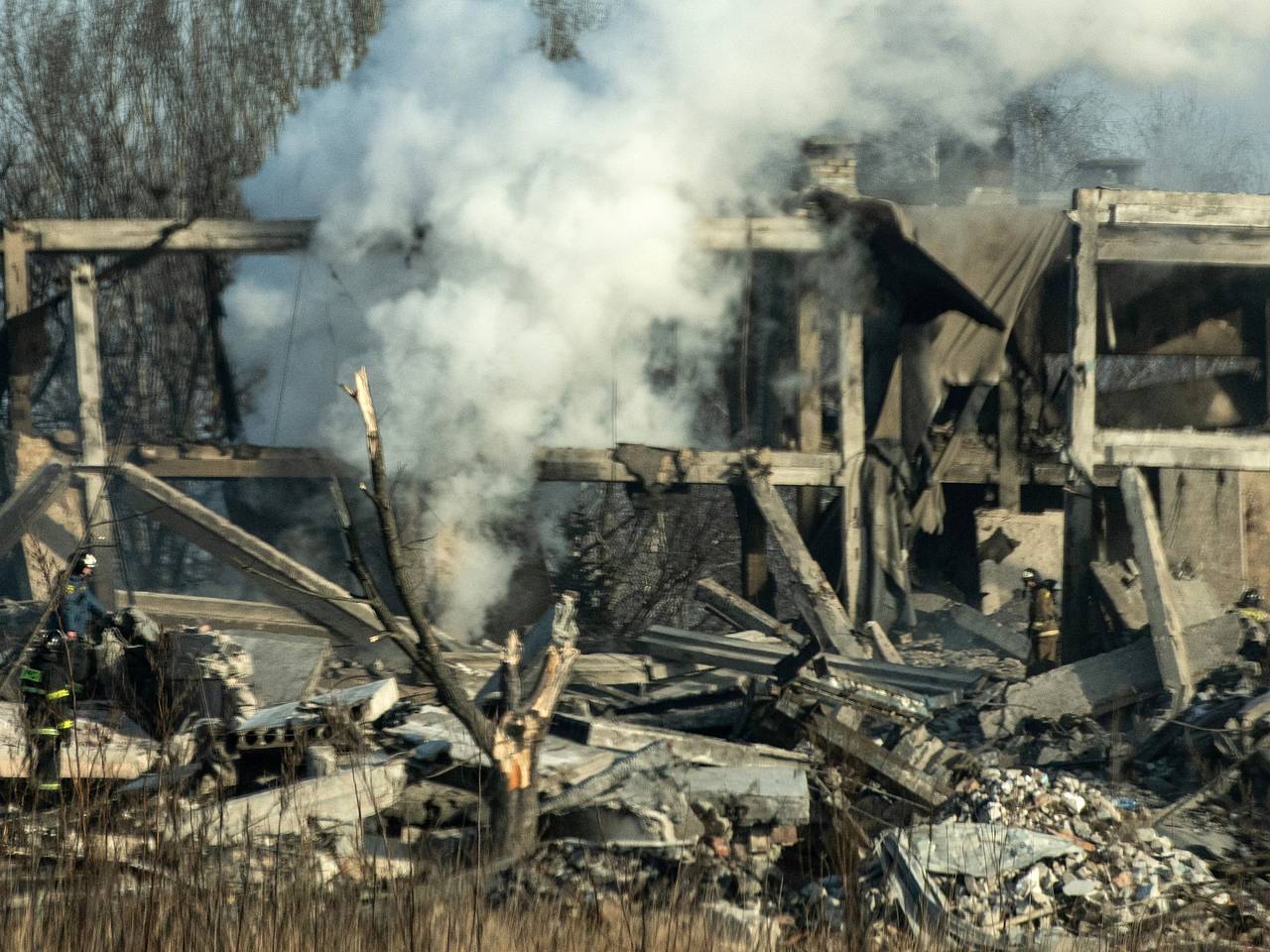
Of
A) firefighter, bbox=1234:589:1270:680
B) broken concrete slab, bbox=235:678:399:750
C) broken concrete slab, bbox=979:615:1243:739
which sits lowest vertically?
broken concrete slab, bbox=235:678:399:750

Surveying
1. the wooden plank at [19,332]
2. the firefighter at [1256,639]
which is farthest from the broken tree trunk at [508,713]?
the wooden plank at [19,332]

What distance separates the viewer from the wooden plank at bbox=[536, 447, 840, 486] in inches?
472

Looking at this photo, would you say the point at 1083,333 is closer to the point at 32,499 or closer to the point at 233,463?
the point at 233,463

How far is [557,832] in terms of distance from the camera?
6625 mm

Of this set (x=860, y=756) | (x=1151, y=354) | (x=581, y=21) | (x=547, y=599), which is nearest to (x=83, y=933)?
(x=860, y=756)

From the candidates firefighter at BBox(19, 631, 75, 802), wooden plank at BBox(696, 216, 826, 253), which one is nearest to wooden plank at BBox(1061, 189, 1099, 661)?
wooden plank at BBox(696, 216, 826, 253)

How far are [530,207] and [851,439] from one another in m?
3.46

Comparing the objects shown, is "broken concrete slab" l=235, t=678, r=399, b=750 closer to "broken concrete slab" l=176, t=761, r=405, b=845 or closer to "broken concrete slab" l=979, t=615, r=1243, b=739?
"broken concrete slab" l=176, t=761, r=405, b=845

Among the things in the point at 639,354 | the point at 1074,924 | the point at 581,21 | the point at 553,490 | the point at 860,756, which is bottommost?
the point at 1074,924

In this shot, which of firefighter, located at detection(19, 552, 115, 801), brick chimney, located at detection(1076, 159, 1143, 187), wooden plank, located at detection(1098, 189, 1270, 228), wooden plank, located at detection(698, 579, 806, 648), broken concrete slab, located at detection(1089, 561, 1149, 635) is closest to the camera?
firefighter, located at detection(19, 552, 115, 801)

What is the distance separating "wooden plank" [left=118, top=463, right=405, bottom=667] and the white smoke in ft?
3.47

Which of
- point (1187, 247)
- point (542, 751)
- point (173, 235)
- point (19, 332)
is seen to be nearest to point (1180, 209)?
point (1187, 247)

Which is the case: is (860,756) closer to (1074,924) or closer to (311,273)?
(1074,924)

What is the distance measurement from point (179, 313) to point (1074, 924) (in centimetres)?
1628
